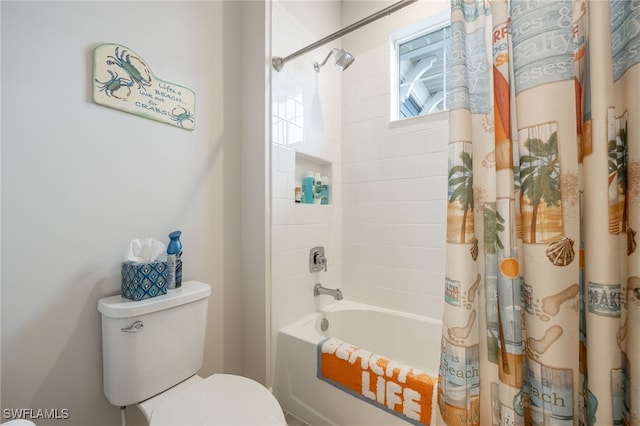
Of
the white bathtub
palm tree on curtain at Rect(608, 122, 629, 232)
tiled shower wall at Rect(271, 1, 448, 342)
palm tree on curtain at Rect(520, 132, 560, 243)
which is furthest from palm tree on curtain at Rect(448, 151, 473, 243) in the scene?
tiled shower wall at Rect(271, 1, 448, 342)

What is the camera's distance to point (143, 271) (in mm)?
1009

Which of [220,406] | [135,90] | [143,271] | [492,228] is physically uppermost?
[135,90]

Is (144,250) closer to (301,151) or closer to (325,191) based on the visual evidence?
(301,151)

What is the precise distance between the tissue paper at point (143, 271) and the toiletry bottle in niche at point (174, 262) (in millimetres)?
38

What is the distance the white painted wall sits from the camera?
88 cm

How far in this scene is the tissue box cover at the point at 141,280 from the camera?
998mm

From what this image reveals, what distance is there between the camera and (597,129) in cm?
64

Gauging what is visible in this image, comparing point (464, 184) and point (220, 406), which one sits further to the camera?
point (220, 406)

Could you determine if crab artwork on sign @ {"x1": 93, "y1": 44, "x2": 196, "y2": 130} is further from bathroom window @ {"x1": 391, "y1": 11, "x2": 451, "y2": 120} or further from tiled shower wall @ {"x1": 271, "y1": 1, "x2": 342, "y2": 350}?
bathroom window @ {"x1": 391, "y1": 11, "x2": 451, "y2": 120}

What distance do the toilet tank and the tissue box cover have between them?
Result: 3cm

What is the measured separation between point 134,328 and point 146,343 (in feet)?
0.24

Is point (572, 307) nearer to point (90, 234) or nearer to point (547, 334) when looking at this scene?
point (547, 334)

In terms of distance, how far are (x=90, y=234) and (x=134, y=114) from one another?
498mm

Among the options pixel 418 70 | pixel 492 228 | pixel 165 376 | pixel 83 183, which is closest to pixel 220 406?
pixel 165 376
